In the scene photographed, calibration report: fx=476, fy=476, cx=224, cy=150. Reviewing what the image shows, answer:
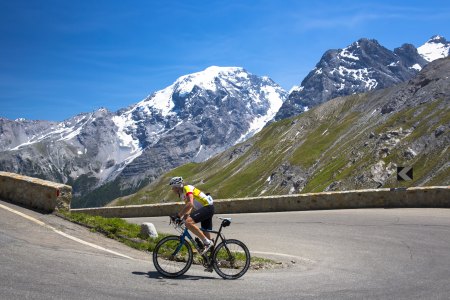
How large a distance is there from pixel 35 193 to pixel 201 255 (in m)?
9.24

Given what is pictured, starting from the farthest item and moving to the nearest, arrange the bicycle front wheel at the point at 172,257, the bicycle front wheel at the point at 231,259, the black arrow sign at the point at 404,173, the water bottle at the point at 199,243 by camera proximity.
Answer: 1. the black arrow sign at the point at 404,173
2. the water bottle at the point at 199,243
3. the bicycle front wheel at the point at 231,259
4. the bicycle front wheel at the point at 172,257

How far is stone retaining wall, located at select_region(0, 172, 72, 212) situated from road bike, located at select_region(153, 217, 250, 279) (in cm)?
734

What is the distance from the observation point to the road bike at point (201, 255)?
10.8 meters

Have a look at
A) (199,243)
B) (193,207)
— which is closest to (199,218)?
(193,207)

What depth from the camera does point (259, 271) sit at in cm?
1196

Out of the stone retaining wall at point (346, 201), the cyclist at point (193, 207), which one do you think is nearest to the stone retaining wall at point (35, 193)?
the cyclist at point (193, 207)

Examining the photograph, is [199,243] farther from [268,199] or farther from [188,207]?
[268,199]

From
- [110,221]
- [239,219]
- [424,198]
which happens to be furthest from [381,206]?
[110,221]

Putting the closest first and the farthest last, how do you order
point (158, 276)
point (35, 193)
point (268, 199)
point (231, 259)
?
point (158, 276) < point (231, 259) < point (35, 193) < point (268, 199)

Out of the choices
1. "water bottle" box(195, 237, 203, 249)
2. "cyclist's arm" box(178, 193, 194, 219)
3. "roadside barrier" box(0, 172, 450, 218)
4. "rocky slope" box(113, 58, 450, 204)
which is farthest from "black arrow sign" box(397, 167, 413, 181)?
"rocky slope" box(113, 58, 450, 204)

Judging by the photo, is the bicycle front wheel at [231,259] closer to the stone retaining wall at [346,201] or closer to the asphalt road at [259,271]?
the asphalt road at [259,271]

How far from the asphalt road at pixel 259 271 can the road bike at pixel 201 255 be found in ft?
0.81

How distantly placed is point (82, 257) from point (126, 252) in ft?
6.99

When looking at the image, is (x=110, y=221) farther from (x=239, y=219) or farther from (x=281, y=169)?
(x=281, y=169)
